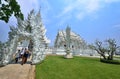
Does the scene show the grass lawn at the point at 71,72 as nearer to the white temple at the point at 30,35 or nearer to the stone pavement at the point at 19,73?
the stone pavement at the point at 19,73

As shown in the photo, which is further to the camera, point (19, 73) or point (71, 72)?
point (71, 72)

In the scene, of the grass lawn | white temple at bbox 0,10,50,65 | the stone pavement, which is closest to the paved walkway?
the stone pavement

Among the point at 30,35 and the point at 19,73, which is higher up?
the point at 30,35

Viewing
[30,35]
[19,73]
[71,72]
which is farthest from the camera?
[30,35]

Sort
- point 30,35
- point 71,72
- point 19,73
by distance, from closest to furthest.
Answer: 1. point 19,73
2. point 71,72
3. point 30,35

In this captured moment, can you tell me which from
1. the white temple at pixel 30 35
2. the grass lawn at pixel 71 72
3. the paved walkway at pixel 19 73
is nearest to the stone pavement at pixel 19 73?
the paved walkway at pixel 19 73

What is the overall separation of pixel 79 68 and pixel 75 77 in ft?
11.2

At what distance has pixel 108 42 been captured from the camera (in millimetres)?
34781

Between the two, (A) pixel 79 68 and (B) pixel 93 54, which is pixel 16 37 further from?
(B) pixel 93 54

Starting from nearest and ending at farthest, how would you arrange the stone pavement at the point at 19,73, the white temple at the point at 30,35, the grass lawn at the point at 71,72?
the stone pavement at the point at 19,73 < the grass lawn at the point at 71,72 < the white temple at the point at 30,35

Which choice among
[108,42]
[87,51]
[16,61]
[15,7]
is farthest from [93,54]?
[15,7]

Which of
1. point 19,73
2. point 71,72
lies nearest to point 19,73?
point 19,73

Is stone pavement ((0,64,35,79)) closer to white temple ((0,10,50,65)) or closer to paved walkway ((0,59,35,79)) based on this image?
paved walkway ((0,59,35,79))

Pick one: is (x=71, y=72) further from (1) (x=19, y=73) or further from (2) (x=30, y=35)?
(2) (x=30, y=35)
